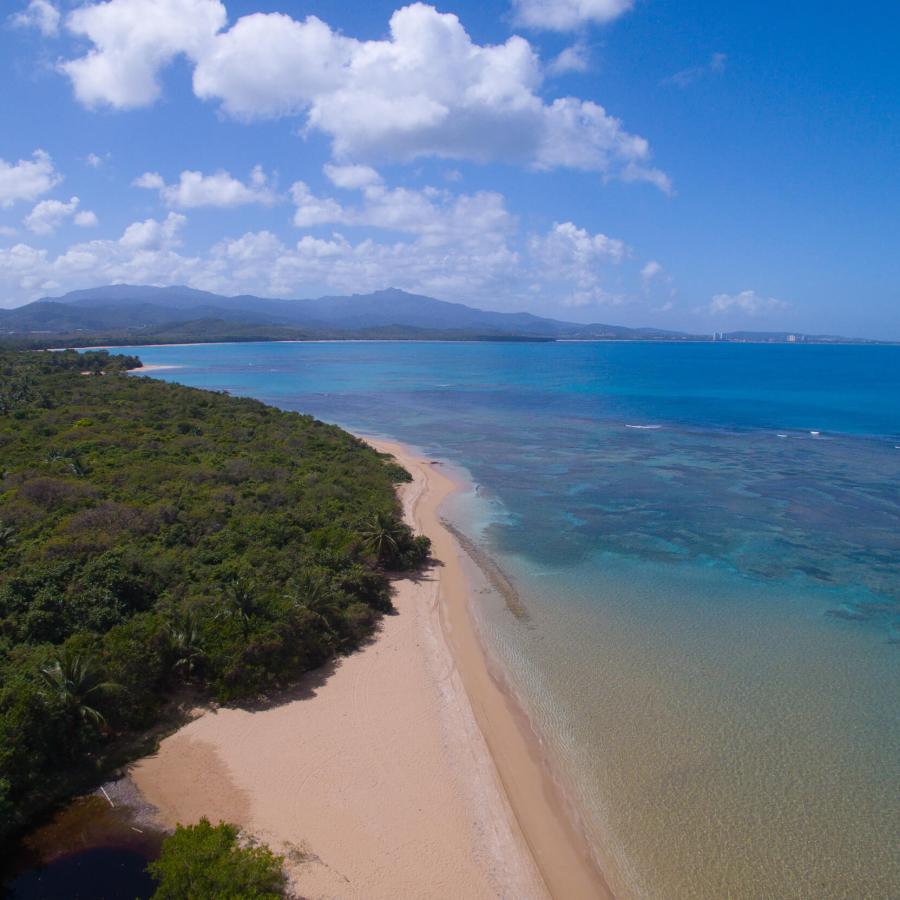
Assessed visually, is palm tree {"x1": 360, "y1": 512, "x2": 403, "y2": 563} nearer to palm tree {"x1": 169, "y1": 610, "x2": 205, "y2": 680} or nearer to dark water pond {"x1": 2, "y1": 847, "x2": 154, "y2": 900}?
palm tree {"x1": 169, "y1": 610, "x2": 205, "y2": 680}

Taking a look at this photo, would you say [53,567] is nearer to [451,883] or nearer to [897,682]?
[451,883]

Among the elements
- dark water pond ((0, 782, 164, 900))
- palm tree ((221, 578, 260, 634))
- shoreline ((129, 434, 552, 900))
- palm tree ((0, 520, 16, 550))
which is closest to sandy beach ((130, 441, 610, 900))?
shoreline ((129, 434, 552, 900))

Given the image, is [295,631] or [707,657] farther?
[707,657]

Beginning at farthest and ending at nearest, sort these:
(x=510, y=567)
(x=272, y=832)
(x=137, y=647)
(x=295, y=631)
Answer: (x=510, y=567) < (x=295, y=631) < (x=137, y=647) < (x=272, y=832)

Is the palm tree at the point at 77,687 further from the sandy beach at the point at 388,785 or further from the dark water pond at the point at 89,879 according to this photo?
the dark water pond at the point at 89,879

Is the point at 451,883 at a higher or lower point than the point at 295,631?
lower

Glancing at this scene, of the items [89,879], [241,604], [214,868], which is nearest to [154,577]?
[241,604]

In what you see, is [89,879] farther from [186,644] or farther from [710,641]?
[710,641]

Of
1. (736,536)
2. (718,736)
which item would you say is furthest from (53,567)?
(736,536)
